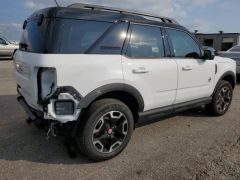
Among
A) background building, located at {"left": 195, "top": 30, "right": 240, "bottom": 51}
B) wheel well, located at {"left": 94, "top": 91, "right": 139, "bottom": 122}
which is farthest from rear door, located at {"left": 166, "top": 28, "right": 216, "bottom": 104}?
background building, located at {"left": 195, "top": 30, "right": 240, "bottom": 51}

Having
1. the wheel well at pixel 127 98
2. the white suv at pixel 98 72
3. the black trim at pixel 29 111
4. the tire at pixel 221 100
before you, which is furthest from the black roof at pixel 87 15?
the tire at pixel 221 100

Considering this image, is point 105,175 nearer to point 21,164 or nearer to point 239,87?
point 21,164

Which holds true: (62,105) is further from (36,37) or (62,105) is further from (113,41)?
(113,41)

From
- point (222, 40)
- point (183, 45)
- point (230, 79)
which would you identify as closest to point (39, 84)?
point (183, 45)

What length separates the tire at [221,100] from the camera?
597 centimetres

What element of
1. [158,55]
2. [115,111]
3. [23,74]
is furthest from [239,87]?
[23,74]

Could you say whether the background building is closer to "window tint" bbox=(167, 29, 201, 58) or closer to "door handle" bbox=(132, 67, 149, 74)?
"window tint" bbox=(167, 29, 201, 58)

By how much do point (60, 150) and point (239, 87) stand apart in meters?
7.45

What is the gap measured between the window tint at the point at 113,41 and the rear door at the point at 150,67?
0.13 m

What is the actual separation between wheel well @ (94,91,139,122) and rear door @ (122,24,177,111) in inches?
6.3

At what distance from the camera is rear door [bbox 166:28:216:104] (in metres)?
4.92

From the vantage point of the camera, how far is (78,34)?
366 centimetres

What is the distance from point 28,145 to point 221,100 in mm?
3932

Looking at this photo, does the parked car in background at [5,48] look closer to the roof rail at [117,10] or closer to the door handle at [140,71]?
the roof rail at [117,10]
